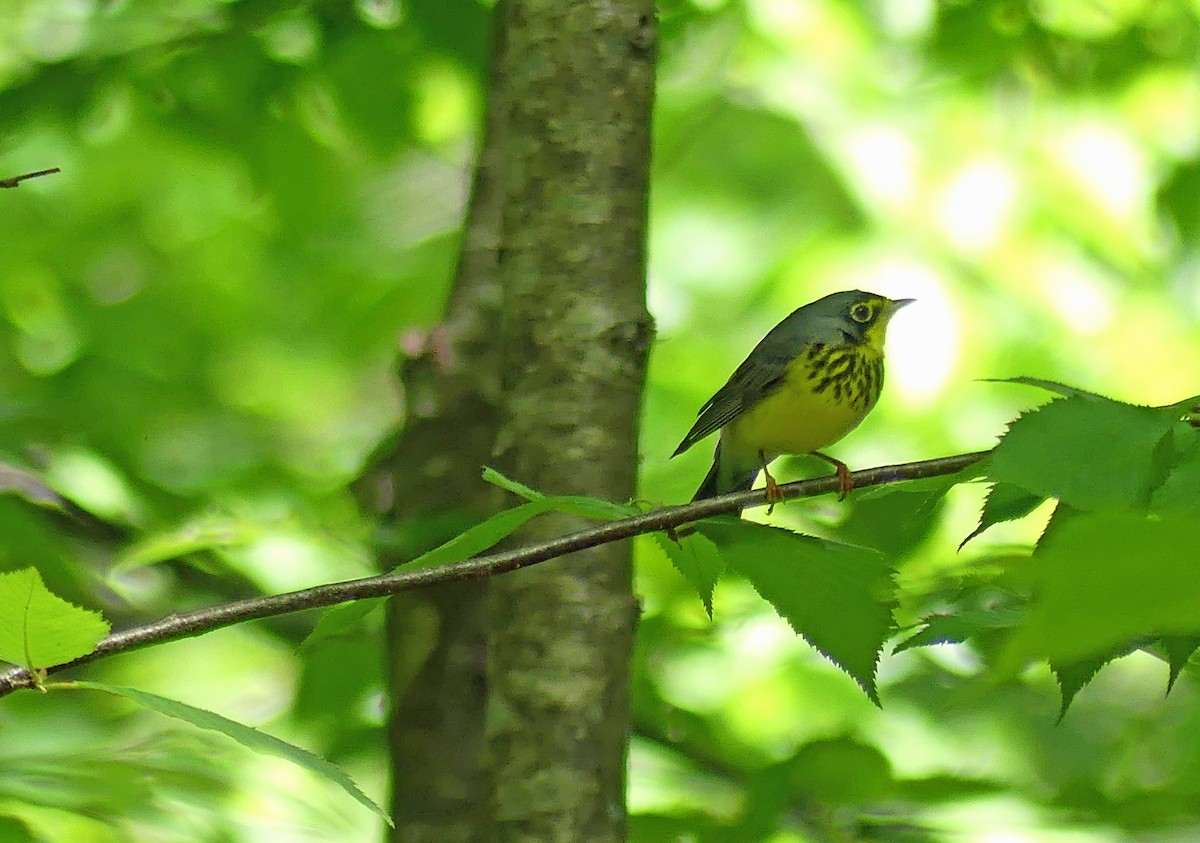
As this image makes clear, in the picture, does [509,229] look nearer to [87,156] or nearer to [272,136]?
[272,136]

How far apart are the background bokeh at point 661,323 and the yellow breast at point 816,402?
0.26 meters

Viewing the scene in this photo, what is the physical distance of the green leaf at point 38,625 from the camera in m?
0.97

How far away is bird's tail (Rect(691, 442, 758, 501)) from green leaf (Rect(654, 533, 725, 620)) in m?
2.36

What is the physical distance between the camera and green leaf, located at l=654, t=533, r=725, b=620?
132 cm

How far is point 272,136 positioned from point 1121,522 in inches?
144

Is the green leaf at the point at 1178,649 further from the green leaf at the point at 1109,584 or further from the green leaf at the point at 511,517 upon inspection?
the green leaf at the point at 1109,584

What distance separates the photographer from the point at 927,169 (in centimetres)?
540

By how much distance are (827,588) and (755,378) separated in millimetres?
2296

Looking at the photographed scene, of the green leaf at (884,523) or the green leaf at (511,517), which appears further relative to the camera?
the green leaf at (884,523)

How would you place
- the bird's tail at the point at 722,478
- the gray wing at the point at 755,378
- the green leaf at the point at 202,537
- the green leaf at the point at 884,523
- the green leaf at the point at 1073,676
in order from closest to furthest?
the green leaf at the point at 1073,676 → the green leaf at the point at 884,523 → the green leaf at the point at 202,537 → the gray wing at the point at 755,378 → the bird's tail at the point at 722,478

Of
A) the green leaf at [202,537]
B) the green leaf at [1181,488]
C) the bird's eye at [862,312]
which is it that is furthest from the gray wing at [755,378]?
the green leaf at [1181,488]

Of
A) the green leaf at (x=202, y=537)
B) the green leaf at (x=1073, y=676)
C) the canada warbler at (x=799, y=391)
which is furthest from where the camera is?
the canada warbler at (x=799, y=391)

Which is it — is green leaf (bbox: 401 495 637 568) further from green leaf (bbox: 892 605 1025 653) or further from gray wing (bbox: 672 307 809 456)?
gray wing (bbox: 672 307 809 456)

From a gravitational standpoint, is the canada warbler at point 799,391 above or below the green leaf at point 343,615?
above
